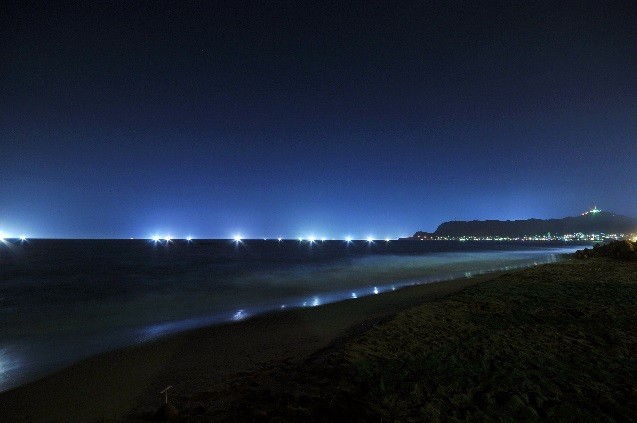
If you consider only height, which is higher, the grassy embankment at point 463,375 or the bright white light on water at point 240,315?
the grassy embankment at point 463,375

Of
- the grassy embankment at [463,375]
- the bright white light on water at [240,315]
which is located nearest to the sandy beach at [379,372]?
the grassy embankment at [463,375]

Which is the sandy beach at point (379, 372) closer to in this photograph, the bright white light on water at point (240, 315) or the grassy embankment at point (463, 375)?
the grassy embankment at point (463, 375)

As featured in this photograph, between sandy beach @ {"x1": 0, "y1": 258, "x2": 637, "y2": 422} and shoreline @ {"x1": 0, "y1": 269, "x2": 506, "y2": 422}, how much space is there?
0.10 ft

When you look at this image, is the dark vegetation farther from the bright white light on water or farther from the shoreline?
the bright white light on water

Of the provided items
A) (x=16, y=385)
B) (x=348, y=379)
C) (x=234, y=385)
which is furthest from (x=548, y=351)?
(x=16, y=385)

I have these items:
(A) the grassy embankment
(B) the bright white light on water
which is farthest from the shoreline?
(B) the bright white light on water

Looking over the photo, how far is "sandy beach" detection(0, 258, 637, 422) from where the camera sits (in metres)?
4.64

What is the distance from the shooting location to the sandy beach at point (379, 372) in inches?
183

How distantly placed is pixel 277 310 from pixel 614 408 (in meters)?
11.1

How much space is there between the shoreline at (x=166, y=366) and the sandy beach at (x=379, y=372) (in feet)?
0.10

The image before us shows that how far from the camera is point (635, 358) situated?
6.08m

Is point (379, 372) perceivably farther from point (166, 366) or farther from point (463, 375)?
point (166, 366)

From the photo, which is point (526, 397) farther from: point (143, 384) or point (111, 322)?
point (111, 322)

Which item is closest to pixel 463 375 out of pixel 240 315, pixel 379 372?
pixel 379 372
